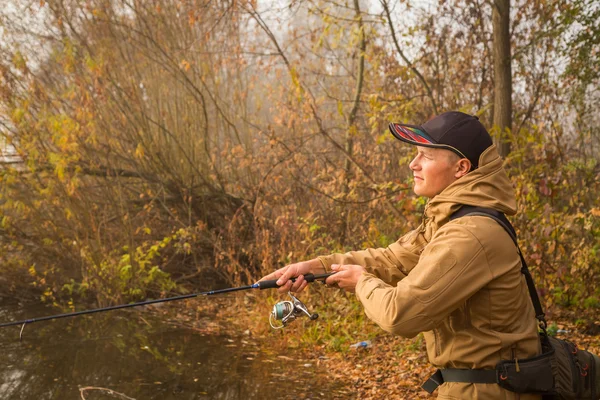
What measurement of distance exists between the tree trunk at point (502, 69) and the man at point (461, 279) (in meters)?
4.33

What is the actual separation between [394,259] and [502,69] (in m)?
4.37

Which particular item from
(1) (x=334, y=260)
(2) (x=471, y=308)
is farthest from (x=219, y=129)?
(2) (x=471, y=308)

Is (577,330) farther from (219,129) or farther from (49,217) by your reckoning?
(49,217)

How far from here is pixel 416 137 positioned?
2525 millimetres

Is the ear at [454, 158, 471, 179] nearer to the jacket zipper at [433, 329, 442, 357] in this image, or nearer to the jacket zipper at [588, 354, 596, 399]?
the jacket zipper at [433, 329, 442, 357]

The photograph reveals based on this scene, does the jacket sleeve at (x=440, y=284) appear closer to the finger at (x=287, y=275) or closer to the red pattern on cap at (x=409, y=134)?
the red pattern on cap at (x=409, y=134)

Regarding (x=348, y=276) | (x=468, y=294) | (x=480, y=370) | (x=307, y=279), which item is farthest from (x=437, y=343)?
(x=307, y=279)

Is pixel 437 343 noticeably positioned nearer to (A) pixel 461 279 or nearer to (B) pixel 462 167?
(A) pixel 461 279

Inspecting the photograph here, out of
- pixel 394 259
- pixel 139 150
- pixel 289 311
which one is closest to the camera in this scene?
pixel 394 259

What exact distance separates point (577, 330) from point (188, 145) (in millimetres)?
6483

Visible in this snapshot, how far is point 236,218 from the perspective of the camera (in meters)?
9.66

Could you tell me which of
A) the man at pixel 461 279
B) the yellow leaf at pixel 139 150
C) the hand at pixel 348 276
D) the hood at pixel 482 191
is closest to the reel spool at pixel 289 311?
the hand at pixel 348 276

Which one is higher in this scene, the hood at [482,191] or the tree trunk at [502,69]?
the tree trunk at [502,69]

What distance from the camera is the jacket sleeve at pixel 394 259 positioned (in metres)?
2.92
